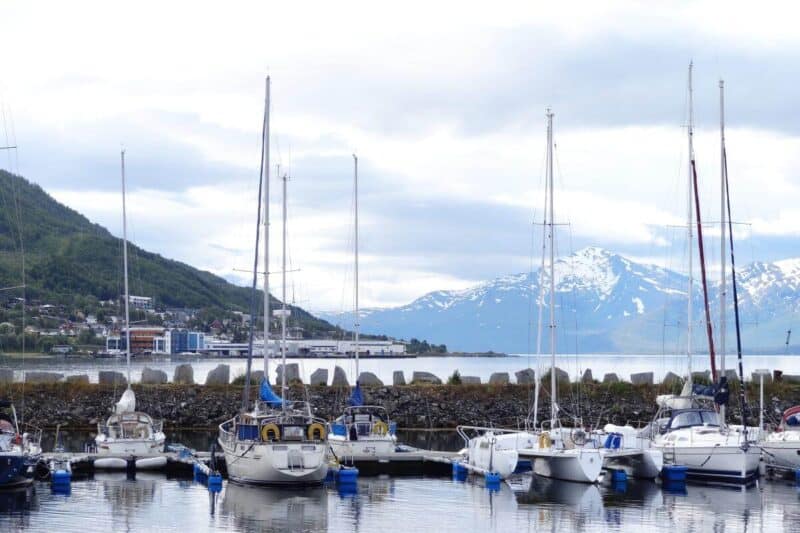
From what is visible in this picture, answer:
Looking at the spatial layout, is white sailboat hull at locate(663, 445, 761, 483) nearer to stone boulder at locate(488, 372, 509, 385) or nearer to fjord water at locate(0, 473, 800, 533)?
fjord water at locate(0, 473, 800, 533)

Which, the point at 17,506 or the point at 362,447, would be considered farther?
the point at 362,447

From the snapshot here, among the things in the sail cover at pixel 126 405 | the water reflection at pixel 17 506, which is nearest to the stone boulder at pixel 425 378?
the sail cover at pixel 126 405

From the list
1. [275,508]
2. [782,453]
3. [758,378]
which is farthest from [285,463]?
[758,378]

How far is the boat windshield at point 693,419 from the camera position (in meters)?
42.2

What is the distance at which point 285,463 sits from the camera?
36.3 m

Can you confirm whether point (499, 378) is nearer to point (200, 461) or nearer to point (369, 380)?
point (369, 380)

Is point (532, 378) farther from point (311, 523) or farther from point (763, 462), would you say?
point (311, 523)

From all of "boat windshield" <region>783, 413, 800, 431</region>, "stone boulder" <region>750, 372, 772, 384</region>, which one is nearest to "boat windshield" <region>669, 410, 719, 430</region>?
"boat windshield" <region>783, 413, 800, 431</region>

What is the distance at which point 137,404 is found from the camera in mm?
55719

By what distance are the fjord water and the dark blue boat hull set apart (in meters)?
0.61

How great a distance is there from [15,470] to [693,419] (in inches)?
889

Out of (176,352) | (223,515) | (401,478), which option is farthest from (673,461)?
(176,352)

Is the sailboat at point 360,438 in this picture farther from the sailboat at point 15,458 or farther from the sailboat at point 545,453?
the sailboat at point 15,458

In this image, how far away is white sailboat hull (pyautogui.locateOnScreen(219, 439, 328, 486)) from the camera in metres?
36.3
